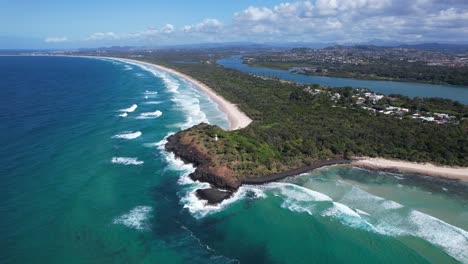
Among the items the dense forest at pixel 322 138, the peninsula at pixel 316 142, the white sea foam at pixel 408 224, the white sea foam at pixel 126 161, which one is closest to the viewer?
the white sea foam at pixel 408 224

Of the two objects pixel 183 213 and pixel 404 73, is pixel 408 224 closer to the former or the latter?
pixel 183 213

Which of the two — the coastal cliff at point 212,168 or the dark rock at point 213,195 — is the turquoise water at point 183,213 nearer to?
the dark rock at point 213,195

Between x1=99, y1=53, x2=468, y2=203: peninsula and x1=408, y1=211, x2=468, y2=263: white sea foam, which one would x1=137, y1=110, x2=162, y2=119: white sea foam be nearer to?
x1=99, y1=53, x2=468, y2=203: peninsula

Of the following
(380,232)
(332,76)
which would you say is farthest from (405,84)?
(380,232)

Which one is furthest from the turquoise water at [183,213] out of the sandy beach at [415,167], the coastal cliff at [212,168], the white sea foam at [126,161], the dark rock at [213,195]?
the sandy beach at [415,167]

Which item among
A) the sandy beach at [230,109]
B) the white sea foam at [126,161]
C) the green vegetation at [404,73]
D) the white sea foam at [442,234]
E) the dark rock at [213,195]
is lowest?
the white sea foam at [442,234]

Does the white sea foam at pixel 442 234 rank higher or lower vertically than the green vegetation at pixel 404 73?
lower
